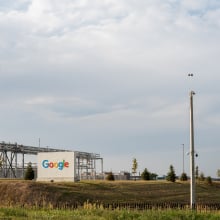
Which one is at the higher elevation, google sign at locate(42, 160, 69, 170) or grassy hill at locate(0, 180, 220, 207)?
google sign at locate(42, 160, 69, 170)

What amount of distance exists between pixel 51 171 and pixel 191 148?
29041 millimetres

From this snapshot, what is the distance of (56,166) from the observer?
55125 millimetres

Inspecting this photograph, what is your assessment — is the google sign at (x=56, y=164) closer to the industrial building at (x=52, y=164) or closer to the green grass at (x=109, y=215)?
the industrial building at (x=52, y=164)

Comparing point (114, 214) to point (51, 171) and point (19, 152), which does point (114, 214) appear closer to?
point (51, 171)

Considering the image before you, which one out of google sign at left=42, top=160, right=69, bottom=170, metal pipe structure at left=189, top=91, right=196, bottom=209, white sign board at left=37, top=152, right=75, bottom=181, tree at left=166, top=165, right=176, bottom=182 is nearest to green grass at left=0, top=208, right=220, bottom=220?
metal pipe structure at left=189, top=91, right=196, bottom=209

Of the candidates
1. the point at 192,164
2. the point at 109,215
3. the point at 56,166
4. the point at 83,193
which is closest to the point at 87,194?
the point at 83,193

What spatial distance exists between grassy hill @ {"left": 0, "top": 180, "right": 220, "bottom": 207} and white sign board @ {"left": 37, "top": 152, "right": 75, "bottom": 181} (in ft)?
12.3

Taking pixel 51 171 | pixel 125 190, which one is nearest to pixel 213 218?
pixel 125 190

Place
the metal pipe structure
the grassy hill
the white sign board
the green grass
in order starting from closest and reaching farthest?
1. the green grass
2. the metal pipe structure
3. the grassy hill
4. the white sign board

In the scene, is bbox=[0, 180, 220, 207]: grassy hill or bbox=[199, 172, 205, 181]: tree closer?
bbox=[0, 180, 220, 207]: grassy hill

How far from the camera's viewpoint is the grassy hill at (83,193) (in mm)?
43612

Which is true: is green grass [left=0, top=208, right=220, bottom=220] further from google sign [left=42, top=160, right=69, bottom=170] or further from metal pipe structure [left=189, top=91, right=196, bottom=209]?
google sign [left=42, top=160, right=69, bottom=170]

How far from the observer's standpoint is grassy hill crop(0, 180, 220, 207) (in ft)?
143

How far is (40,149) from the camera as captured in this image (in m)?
81.7
